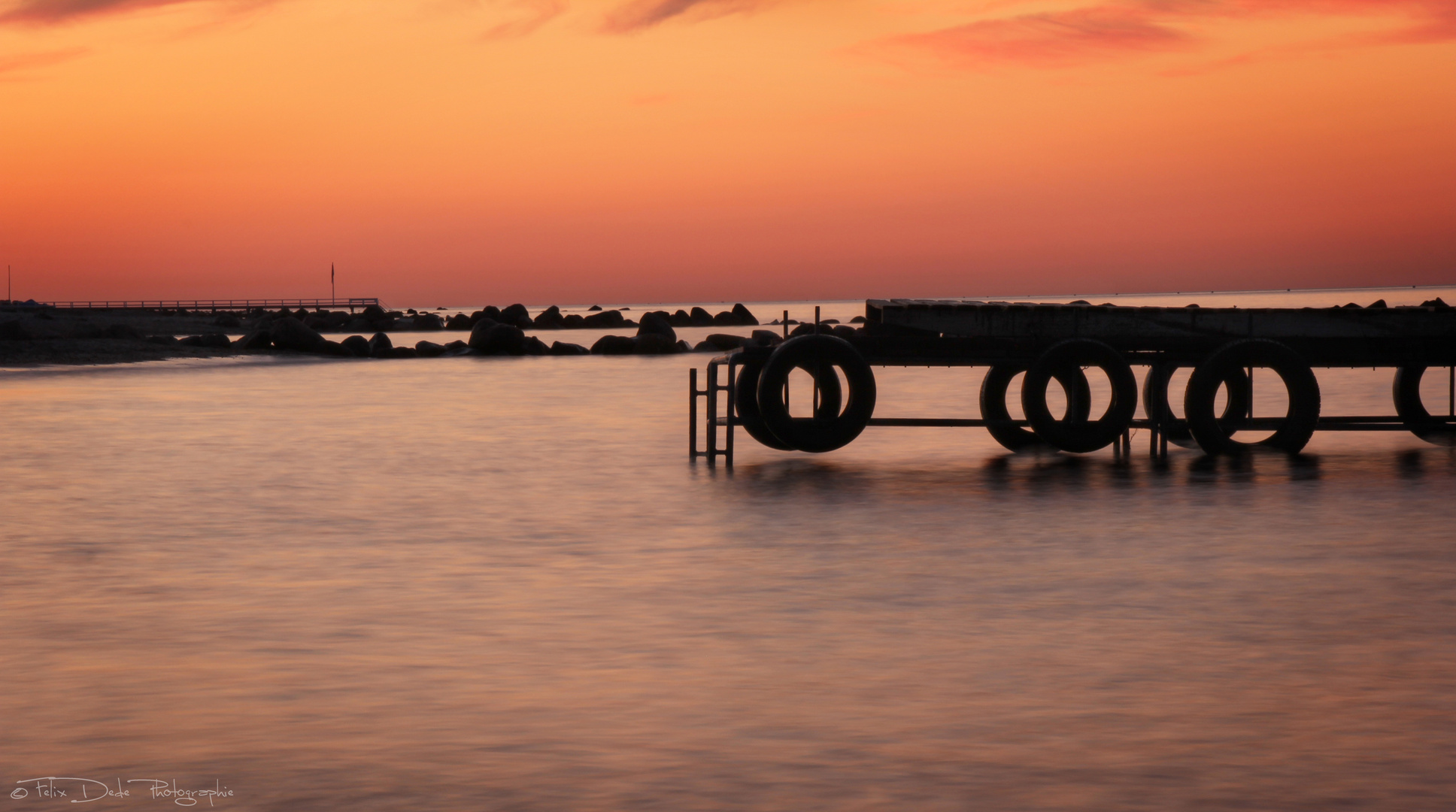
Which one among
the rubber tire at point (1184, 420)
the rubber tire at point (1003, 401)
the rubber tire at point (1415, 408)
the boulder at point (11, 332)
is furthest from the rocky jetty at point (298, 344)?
the rubber tire at point (1415, 408)

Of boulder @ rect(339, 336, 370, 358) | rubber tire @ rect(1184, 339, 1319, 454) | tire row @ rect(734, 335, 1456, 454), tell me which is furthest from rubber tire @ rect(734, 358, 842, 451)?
boulder @ rect(339, 336, 370, 358)

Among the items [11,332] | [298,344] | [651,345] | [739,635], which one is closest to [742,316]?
[651,345]

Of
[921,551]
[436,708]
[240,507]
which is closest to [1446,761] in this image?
[436,708]

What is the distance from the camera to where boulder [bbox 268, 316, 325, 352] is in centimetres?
6919

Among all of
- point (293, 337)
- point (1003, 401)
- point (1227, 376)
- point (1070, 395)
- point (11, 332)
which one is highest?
point (11, 332)

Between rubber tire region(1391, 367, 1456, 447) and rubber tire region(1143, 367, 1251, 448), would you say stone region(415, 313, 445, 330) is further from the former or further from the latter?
rubber tire region(1391, 367, 1456, 447)

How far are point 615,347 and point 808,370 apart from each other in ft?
174

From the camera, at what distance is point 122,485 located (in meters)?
17.8

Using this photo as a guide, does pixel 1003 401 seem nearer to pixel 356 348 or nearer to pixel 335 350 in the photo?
pixel 356 348

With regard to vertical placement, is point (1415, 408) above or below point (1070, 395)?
below

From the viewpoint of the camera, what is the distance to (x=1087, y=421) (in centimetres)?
2030

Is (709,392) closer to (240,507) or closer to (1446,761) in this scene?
(240,507)

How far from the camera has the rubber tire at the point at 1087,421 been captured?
66.4 ft

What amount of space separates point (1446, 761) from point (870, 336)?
14681 mm
